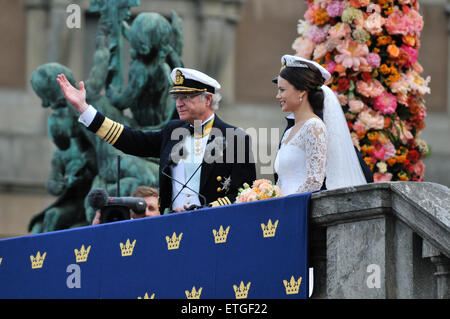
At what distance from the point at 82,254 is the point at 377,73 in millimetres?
3223

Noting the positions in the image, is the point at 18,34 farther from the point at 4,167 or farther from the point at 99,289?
the point at 99,289

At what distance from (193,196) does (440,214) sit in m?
2.33

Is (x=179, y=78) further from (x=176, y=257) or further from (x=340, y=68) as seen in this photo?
(x=340, y=68)

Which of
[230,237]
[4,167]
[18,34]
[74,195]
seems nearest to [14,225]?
[4,167]

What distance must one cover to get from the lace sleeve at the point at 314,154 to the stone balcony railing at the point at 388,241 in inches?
29.2

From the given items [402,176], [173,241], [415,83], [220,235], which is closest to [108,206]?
[173,241]

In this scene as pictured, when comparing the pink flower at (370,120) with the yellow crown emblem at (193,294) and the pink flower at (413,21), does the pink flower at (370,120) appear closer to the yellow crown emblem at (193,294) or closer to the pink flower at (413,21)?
the pink flower at (413,21)

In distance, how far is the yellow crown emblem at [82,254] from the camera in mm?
7122

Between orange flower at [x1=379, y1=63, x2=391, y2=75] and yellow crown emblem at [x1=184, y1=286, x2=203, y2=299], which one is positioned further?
orange flower at [x1=379, y1=63, x2=391, y2=75]

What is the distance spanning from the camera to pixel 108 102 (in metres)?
12.5

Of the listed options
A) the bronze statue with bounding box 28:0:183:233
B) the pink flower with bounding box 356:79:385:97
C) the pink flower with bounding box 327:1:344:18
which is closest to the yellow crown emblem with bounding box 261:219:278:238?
the pink flower with bounding box 356:79:385:97

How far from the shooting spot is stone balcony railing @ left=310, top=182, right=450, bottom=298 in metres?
5.28

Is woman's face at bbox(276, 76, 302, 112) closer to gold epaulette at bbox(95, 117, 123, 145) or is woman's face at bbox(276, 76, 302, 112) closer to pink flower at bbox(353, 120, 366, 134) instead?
gold epaulette at bbox(95, 117, 123, 145)

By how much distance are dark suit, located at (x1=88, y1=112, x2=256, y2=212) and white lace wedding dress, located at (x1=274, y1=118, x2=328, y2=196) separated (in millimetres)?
578
